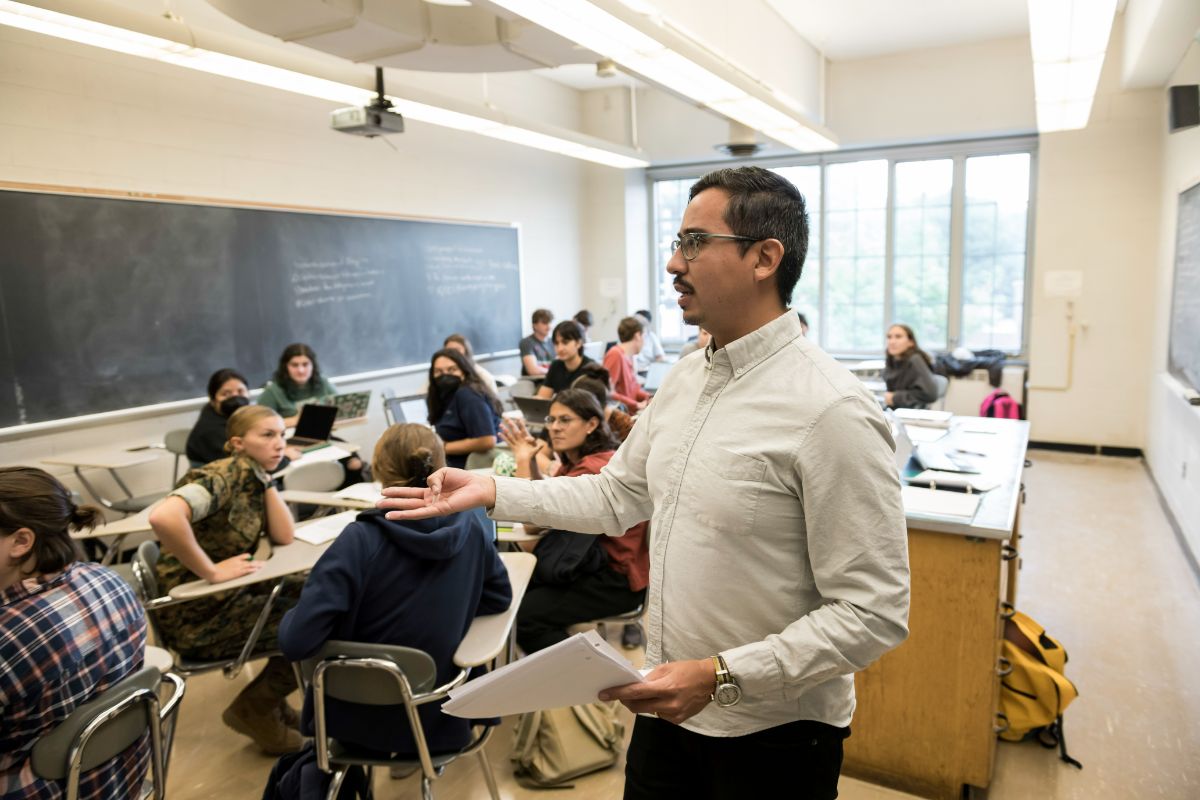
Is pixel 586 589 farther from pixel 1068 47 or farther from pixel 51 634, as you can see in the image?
pixel 1068 47

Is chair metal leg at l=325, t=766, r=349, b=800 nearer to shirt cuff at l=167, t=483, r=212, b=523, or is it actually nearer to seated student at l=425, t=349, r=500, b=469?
shirt cuff at l=167, t=483, r=212, b=523

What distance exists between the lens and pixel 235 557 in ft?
8.27

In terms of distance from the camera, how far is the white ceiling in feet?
19.8

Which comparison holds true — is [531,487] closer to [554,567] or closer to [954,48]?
[554,567]

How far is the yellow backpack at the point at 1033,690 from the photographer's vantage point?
258 cm

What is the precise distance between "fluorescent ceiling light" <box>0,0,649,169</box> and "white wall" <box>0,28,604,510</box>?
48cm

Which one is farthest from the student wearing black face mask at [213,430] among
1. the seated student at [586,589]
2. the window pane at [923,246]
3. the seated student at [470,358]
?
the window pane at [923,246]

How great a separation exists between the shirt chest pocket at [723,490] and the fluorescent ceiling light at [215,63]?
3018mm

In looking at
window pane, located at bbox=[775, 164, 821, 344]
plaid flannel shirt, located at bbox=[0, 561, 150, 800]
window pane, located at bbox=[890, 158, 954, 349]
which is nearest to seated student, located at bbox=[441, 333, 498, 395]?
plaid flannel shirt, located at bbox=[0, 561, 150, 800]

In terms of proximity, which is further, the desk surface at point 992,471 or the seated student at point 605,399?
the seated student at point 605,399

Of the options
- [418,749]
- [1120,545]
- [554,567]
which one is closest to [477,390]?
[554,567]

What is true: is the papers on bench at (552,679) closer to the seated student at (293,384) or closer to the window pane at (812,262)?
the seated student at (293,384)

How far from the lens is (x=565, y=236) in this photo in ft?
28.5

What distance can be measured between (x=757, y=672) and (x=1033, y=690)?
2.06m
